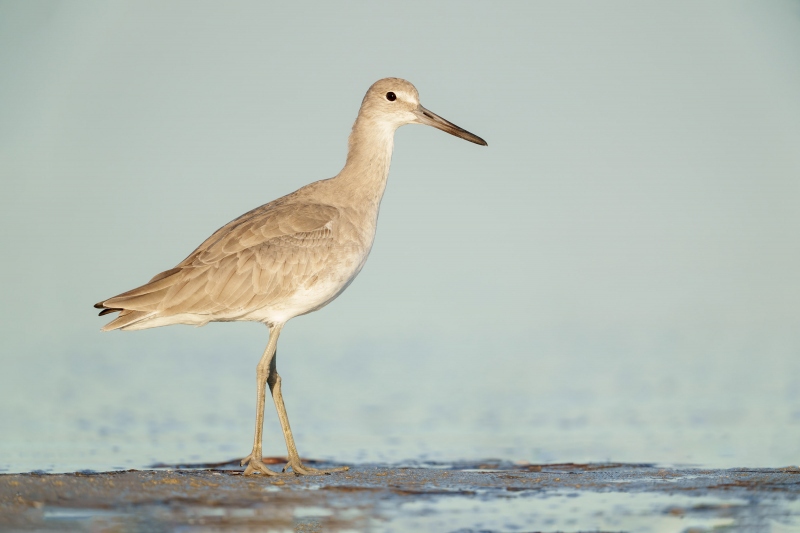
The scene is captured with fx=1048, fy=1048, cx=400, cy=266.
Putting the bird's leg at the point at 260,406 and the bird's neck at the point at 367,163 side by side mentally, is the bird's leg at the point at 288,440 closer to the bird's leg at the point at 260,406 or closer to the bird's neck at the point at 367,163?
the bird's leg at the point at 260,406

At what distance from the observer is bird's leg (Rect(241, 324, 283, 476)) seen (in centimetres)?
776

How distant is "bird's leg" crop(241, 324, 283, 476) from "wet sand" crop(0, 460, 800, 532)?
8.3 inches

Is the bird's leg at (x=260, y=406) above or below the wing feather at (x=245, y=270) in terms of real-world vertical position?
below

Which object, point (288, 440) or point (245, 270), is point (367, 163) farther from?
point (288, 440)

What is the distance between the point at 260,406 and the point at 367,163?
2385 mm

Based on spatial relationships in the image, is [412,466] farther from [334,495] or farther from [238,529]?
[238,529]

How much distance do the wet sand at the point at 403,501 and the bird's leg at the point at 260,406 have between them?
0.21 metres

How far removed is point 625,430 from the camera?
1018cm

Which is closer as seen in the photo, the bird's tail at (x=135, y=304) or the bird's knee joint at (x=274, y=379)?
the bird's tail at (x=135, y=304)

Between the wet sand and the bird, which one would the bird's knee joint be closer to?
the bird

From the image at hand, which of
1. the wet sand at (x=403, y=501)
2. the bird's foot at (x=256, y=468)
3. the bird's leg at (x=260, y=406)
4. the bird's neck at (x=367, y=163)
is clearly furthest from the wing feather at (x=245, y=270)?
the wet sand at (x=403, y=501)

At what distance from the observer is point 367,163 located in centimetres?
920

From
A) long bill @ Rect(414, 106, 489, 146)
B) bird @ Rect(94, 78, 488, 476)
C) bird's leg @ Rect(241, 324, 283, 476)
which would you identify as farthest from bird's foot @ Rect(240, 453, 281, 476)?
long bill @ Rect(414, 106, 489, 146)

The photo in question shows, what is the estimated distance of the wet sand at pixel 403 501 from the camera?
595cm
